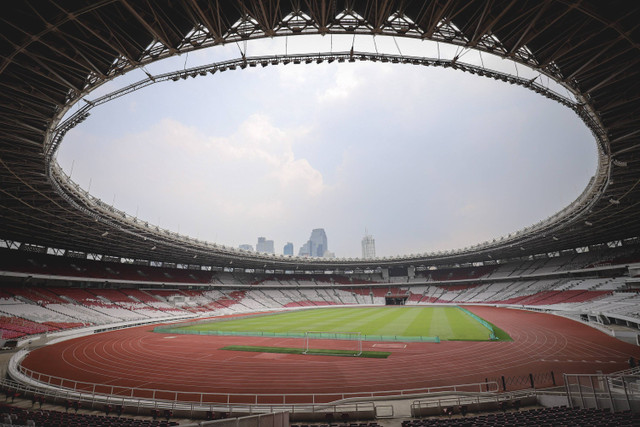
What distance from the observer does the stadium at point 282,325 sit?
1229 cm

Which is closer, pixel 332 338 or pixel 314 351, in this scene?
pixel 314 351

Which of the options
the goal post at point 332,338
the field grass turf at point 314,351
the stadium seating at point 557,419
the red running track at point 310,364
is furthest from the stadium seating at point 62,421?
the field grass turf at point 314,351

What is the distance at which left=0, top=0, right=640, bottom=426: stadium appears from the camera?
12.3 meters

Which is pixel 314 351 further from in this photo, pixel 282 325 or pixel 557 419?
pixel 557 419

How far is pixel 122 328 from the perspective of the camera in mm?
41062

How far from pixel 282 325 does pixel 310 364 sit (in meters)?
21.6

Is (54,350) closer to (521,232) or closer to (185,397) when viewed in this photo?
(185,397)

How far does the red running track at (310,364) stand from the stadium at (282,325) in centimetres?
20

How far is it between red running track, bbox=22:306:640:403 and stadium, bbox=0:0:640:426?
0.20 metres

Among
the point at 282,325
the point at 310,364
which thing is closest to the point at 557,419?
the point at 310,364

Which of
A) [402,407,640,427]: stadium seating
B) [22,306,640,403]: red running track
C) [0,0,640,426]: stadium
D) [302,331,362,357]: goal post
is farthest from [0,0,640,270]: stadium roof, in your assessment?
[302,331,362,357]: goal post

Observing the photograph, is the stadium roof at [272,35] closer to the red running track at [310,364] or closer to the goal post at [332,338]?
the red running track at [310,364]

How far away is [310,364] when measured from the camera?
22297 mm

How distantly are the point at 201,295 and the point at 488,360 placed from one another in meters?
56.3
